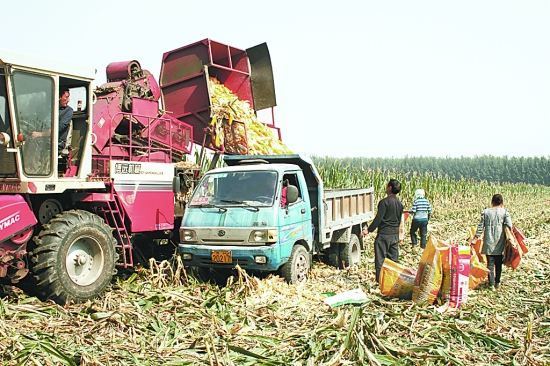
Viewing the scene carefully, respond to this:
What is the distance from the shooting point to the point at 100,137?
8.29 meters

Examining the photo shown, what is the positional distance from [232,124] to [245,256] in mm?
3655

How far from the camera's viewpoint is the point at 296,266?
801 centimetres

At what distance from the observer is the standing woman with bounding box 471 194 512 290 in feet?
27.3

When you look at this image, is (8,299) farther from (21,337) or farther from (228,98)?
(228,98)

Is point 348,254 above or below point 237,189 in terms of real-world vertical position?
below

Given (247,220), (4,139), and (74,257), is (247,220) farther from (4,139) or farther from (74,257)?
(4,139)

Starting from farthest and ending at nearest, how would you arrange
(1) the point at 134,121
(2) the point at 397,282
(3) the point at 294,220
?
(1) the point at 134,121
(3) the point at 294,220
(2) the point at 397,282

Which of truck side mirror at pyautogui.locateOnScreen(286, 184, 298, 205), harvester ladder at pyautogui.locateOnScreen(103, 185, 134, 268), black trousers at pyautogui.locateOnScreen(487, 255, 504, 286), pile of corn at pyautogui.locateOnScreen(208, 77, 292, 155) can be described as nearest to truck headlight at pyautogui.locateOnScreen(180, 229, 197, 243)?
harvester ladder at pyautogui.locateOnScreen(103, 185, 134, 268)

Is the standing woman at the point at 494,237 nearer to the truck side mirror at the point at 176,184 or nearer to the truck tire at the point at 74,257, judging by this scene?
the truck side mirror at the point at 176,184

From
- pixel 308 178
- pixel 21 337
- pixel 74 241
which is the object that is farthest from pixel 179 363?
pixel 308 178

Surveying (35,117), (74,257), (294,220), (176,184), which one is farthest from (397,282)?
(35,117)

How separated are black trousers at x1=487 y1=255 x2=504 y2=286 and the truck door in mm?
3085

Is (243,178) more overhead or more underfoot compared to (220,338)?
more overhead

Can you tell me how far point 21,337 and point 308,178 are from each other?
230 inches
